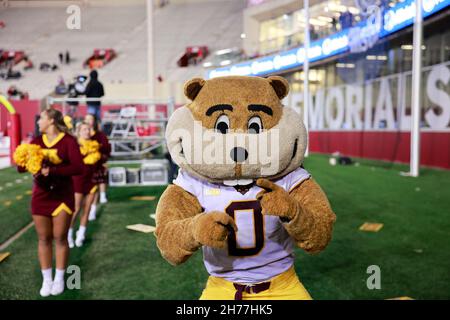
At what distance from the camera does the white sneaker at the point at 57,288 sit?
3.14 m

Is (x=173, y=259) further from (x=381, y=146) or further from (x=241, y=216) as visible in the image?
(x=381, y=146)

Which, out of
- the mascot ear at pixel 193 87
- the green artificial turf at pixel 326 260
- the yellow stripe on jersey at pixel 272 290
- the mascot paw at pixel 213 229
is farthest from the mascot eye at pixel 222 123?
the green artificial turf at pixel 326 260

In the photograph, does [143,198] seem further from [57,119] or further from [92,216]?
[57,119]

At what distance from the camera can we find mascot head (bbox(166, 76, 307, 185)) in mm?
1347

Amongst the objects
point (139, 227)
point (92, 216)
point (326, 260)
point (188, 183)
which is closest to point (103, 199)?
point (92, 216)

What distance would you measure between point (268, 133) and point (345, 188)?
6160 mm

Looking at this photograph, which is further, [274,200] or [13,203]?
[13,203]

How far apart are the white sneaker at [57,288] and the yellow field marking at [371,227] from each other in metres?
2.93

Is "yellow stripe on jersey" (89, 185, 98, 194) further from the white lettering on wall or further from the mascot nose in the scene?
the white lettering on wall

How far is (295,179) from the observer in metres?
1.48

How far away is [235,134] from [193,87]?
0.25m

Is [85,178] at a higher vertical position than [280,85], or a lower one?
lower

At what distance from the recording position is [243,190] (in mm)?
1456

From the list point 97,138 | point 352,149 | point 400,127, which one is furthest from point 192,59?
point 97,138
